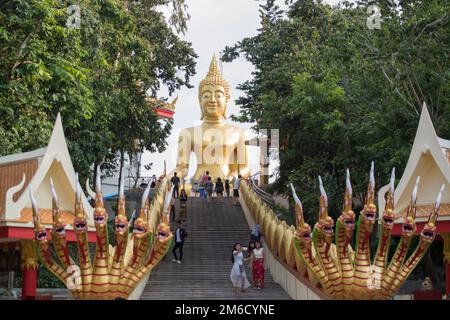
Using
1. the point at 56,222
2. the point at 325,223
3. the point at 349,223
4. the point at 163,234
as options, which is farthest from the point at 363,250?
the point at 56,222

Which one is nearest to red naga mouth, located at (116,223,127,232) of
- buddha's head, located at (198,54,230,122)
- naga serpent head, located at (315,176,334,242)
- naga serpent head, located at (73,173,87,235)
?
naga serpent head, located at (73,173,87,235)

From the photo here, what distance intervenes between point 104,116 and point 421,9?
1048 centimetres

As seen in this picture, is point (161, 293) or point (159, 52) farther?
point (159, 52)

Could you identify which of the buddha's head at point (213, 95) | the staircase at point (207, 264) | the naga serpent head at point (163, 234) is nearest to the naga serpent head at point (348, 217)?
the naga serpent head at point (163, 234)

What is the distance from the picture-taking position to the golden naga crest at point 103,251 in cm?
1712

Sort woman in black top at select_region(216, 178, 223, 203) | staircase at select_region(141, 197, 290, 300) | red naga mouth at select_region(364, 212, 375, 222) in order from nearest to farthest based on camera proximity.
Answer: red naga mouth at select_region(364, 212, 375, 222) < staircase at select_region(141, 197, 290, 300) < woman in black top at select_region(216, 178, 223, 203)

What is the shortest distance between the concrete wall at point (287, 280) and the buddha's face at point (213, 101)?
18.7 metres

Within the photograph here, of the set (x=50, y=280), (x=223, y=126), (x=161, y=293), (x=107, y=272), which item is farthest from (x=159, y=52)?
(x=107, y=272)

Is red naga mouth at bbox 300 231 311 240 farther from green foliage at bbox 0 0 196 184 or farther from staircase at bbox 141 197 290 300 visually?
green foliage at bbox 0 0 196 184

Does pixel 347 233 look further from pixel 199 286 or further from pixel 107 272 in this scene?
pixel 199 286

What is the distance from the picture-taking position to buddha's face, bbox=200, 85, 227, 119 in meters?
46.3

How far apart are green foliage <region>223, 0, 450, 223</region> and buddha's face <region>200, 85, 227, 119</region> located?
4186 millimetres

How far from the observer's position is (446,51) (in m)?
24.3

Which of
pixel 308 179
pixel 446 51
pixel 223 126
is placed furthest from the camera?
pixel 223 126
